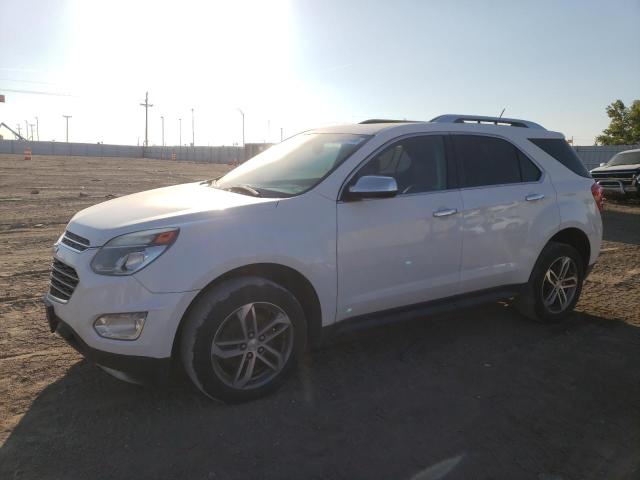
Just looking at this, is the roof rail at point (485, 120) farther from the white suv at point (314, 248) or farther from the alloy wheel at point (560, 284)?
the alloy wheel at point (560, 284)

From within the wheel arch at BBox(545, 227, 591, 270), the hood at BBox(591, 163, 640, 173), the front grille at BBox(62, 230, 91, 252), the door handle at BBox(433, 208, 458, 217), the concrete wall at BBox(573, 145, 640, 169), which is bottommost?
the wheel arch at BBox(545, 227, 591, 270)

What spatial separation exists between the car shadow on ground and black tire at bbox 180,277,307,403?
13cm

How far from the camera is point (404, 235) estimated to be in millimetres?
3779

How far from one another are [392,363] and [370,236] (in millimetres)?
1055

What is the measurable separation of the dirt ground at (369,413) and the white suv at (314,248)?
0.33m

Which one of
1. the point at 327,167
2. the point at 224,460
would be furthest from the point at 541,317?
the point at 224,460

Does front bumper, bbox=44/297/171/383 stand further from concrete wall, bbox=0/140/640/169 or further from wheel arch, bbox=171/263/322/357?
concrete wall, bbox=0/140/640/169

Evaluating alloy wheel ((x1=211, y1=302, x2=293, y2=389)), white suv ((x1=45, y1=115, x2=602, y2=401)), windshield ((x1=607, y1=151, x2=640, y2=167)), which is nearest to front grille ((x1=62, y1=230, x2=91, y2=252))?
white suv ((x1=45, y1=115, x2=602, y2=401))

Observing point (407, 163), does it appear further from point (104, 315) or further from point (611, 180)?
point (611, 180)

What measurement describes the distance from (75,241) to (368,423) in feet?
6.90

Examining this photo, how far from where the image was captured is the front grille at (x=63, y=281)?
3100mm

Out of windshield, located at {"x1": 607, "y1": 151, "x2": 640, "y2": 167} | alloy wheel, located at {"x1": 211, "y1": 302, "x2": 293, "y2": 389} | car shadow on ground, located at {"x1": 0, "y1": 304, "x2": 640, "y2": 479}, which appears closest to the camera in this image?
car shadow on ground, located at {"x1": 0, "y1": 304, "x2": 640, "y2": 479}

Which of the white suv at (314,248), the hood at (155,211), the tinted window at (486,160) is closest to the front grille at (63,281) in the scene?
the white suv at (314,248)

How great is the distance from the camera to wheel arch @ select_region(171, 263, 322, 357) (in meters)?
3.12
